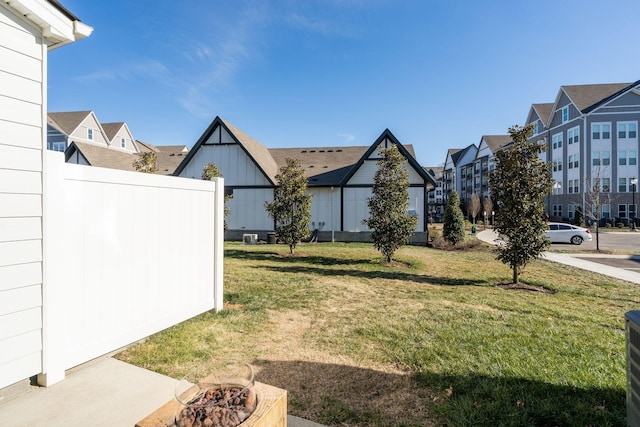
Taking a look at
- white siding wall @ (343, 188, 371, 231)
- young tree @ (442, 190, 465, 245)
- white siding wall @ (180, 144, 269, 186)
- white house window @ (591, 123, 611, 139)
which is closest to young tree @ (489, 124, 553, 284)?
young tree @ (442, 190, 465, 245)

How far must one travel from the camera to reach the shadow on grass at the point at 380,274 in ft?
29.4

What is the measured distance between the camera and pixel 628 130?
107 ft

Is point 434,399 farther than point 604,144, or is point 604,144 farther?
point 604,144

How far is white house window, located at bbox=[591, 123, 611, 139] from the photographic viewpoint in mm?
32875

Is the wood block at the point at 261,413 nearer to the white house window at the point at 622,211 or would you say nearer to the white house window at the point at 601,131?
the white house window at the point at 601,131

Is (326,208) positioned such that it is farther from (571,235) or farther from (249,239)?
(571,235)

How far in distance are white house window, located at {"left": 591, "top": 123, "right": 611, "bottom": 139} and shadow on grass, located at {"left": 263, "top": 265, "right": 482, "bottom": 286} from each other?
3612 centimetres

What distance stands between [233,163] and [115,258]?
17.1 meters

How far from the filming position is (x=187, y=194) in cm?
500

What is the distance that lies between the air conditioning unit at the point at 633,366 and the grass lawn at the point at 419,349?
2.34 ft

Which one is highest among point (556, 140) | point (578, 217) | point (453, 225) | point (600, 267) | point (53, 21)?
point (556, 140)

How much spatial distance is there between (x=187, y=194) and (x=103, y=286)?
179 centimetres

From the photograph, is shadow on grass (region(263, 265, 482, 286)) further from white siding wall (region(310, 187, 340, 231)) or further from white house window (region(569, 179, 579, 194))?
white house window (region(569, 179, 579, 194))

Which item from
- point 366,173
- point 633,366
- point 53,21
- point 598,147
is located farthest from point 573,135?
point 53,21
